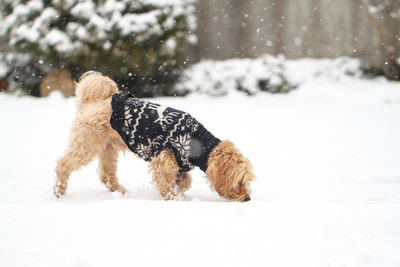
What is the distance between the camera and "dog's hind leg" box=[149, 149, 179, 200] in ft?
9.77

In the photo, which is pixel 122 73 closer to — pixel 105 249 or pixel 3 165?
pixel 3 165

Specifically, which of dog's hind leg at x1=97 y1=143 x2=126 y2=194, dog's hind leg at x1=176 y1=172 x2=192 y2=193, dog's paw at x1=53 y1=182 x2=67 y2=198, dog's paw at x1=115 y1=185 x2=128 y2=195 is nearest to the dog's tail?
dog's hind leg at x1=97 y1=143 x2=126 y2=194

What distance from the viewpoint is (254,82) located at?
9.22 m

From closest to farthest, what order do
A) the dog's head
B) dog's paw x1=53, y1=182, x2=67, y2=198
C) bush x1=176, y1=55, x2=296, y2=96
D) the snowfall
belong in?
the snowfall, the dog's head, dog's paw x1=53, y1=182, x2=67, y2=198, bush x1=176, y1=55, x2=296, y2=96

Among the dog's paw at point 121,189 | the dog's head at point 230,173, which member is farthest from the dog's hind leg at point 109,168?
the dog's head at point 230,173

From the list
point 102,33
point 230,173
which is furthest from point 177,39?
point 230,173

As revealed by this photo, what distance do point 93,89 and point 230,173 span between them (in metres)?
1.61

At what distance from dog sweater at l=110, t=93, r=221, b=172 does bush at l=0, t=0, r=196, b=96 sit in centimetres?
570

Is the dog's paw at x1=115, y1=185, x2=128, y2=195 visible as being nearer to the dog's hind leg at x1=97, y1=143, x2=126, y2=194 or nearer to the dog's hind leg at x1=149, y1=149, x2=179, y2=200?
the dog's hind leg at x1=97, y1=143, x2=126, y2=194

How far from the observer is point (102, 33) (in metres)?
8.34

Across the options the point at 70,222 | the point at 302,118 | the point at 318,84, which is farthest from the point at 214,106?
the point at 70,222

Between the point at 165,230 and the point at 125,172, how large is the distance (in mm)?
2203

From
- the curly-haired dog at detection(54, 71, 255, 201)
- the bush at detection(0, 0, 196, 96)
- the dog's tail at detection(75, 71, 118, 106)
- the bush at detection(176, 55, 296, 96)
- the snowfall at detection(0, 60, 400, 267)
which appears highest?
the bush at detection(0, 0, 196, 96)

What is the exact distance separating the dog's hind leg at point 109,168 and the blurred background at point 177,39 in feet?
17.4
